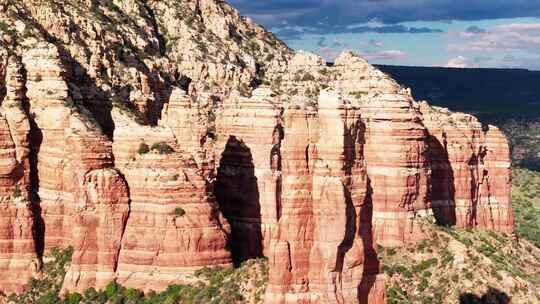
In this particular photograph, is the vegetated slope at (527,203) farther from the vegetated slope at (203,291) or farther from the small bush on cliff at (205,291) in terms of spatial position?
the vegetated slope at (203,291)

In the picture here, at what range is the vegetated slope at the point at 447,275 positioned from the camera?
104m

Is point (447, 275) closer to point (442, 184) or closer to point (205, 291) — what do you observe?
point (442, 184)

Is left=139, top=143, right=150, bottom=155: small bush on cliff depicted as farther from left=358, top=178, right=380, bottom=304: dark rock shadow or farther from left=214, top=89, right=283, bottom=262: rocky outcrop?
left=358, top=178, right=380, bottom=304: dark rock shadow

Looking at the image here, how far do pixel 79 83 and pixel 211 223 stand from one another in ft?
83.6

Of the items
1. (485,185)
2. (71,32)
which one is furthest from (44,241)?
(485,185)

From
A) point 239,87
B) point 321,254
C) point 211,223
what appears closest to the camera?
point 321,254

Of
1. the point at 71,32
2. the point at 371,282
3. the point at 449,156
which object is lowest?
the point at 371,282

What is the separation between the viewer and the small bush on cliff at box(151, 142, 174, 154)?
94.5m

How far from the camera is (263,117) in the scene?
101875 millimetres

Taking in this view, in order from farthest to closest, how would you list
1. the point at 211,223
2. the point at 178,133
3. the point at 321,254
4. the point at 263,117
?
the point at 178,133
the point at 263,117
the point at 211,223
the point at 321,254

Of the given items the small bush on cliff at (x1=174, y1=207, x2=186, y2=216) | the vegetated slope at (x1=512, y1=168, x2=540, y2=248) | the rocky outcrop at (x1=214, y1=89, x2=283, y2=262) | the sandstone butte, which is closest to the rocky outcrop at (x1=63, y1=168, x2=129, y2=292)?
the sandstone butte

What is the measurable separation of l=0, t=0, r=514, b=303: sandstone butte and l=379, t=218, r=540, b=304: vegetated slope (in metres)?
1.91

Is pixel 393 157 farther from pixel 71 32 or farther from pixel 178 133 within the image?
pixel 71 32

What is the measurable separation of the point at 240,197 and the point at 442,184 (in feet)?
84.0
